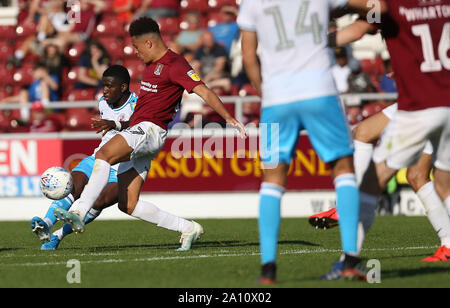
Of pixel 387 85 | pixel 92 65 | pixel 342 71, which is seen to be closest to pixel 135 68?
pixel 92 65

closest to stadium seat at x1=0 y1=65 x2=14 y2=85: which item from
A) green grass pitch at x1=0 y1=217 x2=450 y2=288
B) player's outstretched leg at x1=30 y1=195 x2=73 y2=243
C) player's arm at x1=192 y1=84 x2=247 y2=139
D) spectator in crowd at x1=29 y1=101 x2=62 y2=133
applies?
spectator in crowd at x1=29 y1=101 x2=62 y2=133

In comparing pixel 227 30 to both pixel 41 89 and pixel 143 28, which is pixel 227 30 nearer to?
pixel 41 89

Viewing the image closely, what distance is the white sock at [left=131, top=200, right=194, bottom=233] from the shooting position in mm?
8781

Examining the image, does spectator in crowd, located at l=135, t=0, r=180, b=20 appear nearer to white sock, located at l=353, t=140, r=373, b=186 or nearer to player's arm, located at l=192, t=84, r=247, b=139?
player's arm, located at l=192, t=84, r=247, b=139

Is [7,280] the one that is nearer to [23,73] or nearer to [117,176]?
[117,176]

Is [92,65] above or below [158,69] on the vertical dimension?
above

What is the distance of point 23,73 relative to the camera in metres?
18.4

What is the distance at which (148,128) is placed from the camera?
8.55m

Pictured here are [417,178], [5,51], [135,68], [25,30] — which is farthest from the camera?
[25,30]

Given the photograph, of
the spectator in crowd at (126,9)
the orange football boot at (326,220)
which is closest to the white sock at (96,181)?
the orange football boot at (326,220)

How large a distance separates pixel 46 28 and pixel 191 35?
127 inches

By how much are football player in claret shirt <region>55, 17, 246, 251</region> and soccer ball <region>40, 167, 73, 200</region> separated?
53cm

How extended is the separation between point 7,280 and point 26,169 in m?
8.50

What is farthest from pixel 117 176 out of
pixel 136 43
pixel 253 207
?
pixel 253 207
